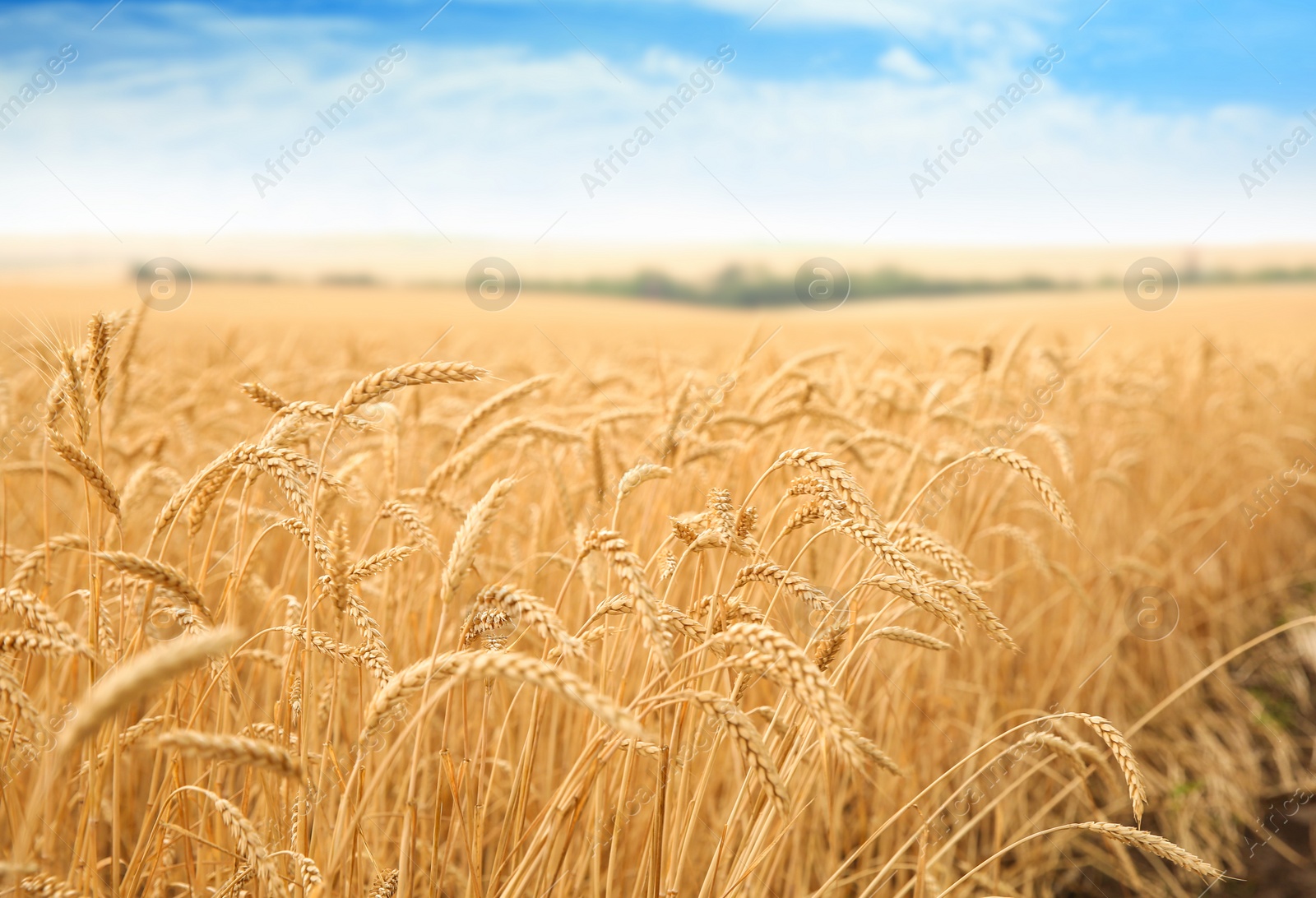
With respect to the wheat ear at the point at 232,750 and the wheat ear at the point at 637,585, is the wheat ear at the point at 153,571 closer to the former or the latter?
the wheat ear at the point at 232,750

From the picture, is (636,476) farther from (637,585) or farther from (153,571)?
(153,571)

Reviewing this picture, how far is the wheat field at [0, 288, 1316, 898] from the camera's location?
126 centimetres

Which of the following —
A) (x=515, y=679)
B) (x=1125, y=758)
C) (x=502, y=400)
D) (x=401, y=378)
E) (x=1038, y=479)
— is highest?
(x=502, y=400)

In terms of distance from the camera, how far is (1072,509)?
4172 millimetres

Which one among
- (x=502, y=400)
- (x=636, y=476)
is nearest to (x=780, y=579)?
(x=636, y=476)

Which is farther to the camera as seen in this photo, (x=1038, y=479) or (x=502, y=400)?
(x=502, y=400)

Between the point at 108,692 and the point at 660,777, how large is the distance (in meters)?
0.92

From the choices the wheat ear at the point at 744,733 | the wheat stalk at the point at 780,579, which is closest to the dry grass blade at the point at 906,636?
the wheat stalk at the point at 780,579

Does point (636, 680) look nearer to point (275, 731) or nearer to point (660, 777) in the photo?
point (660, 777)

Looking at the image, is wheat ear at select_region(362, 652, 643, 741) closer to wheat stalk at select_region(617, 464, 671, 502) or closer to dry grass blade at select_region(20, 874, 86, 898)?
wheat stalk at select_region(617, 464, 671, 502)

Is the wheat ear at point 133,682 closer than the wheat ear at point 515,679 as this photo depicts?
Yes

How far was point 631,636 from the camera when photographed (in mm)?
1685

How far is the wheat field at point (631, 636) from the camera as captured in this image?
1257 mm

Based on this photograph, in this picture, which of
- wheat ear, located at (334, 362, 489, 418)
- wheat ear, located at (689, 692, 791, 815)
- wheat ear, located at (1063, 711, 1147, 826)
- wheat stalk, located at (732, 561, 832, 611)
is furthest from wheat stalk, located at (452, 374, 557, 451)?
wheat ear, located at (1063, 711, 1147, 826)
